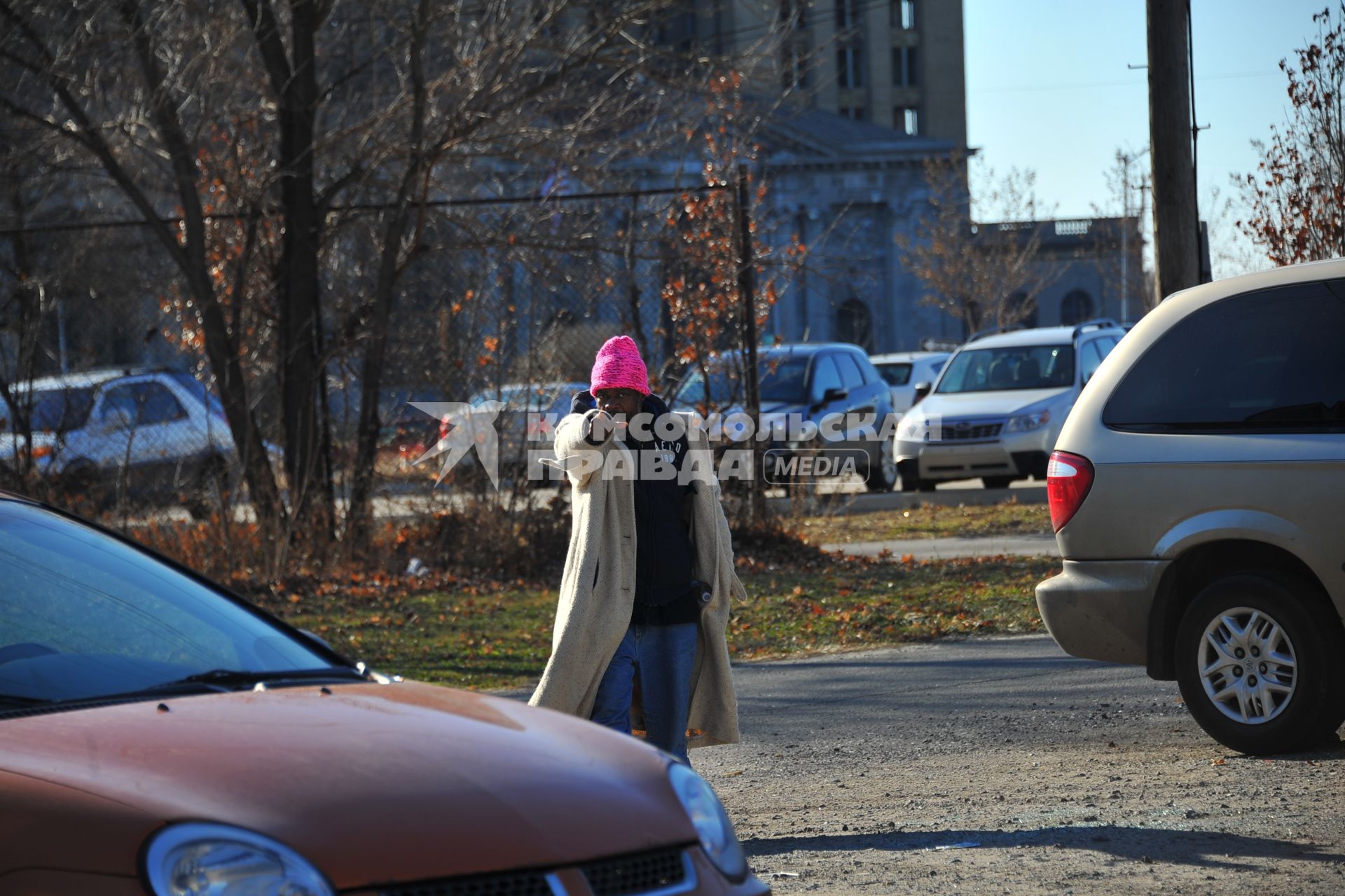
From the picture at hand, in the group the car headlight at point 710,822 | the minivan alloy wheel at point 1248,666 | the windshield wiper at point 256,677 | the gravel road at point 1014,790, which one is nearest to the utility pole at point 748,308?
the gravel road at point 1014,790

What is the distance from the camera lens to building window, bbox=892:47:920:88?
97250 mm

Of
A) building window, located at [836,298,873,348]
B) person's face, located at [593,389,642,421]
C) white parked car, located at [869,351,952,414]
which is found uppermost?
building window, located at [836,298,873,348]

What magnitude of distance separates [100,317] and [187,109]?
124 inches

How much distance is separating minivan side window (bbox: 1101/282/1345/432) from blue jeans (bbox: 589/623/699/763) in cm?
233

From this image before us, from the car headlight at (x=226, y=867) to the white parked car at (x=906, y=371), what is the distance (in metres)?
25.0

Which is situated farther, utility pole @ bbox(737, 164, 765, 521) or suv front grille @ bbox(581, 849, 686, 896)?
utility pole @ bbox(737, 164, 765, 521)

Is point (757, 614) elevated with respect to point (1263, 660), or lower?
lower

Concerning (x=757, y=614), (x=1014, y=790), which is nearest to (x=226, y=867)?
(x=1014, y=790)

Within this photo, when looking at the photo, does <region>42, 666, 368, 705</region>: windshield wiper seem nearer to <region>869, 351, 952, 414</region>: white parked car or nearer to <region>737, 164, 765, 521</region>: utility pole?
<region>737, 164, 765, 521</region>: utility pole

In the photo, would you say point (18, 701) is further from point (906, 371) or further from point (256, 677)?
point (906, 371)

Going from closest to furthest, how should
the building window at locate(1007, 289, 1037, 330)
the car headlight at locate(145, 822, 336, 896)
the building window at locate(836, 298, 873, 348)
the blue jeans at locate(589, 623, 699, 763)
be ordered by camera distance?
→ 1. the car headlight at locate(145, 822, 336, 896)
2. the blue jeans at locate(589, 623, 699, 763)
3. the building window at locate(1007, 289, 1037, 330)
4. the building window at locate(836, 298, 873, 348)

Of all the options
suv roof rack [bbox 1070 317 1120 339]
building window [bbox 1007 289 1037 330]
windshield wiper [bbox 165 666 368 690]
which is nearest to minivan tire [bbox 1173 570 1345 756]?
windshield wiper [bbox 165 666 368 690]

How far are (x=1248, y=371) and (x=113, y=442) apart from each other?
10589mm

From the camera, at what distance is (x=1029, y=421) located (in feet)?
60.5
